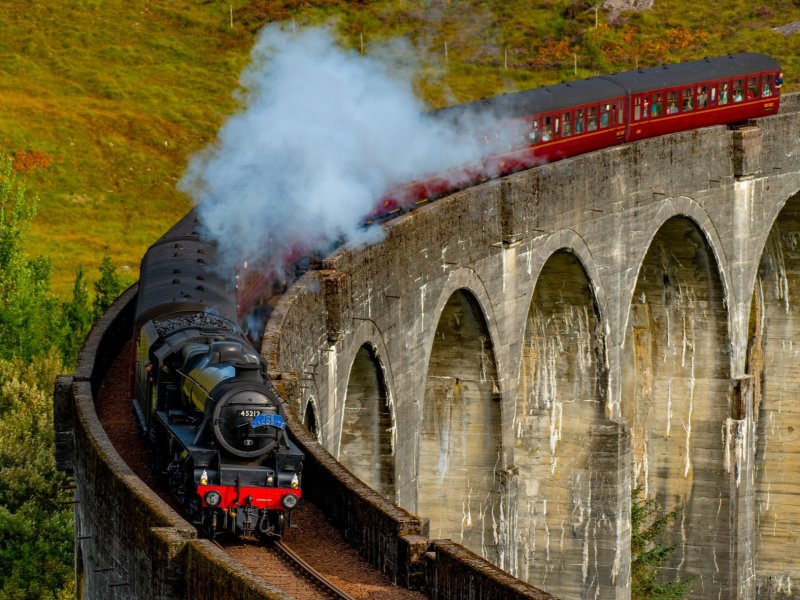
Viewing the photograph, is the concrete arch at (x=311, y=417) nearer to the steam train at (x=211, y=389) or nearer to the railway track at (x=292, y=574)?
the steam train at (x=211, y=389)

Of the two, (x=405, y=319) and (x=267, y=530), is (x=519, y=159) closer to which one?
(x=405, y=319)

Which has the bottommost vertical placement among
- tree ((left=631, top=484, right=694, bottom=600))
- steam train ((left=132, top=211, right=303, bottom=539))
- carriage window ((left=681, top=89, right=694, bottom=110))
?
tree ((left=631, top=484, right=694, bottom=600))

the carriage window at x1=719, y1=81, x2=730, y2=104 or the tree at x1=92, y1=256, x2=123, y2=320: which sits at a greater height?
the carriage window at x1=719, y1=81, x2=730, y2=104

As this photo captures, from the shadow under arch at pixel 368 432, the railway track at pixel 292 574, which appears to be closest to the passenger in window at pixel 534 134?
the shadow under arch at pixel 368 432

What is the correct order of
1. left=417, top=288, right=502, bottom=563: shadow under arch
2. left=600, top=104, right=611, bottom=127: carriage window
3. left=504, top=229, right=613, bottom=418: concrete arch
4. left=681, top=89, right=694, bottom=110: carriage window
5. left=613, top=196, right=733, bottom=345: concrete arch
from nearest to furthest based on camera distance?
left=417, top=288, right=502, bottom=563: shadow under arch → left=504, top=229, right=613, bottom=418: concrete arch → left=613, top=196, right=733, bottom=345: concrete arch → left=600, top=104, right=611, bottom=127: carriage window → left=681, top=89, right=694, bottom=110: carriage window

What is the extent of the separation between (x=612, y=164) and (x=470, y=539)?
32.1 feet

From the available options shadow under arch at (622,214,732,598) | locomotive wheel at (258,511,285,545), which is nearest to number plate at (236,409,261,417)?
locomotive wheel at (258,511,285,545)

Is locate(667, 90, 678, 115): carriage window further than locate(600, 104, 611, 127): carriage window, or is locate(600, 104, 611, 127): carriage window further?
locate(667, 90, 678, 115): carriage window

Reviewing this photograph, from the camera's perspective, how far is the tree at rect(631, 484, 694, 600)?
46.5m

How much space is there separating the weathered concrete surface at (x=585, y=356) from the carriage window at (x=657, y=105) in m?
2.45

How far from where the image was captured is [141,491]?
2014 cm

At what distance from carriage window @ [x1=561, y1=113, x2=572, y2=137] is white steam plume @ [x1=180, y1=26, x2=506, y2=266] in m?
4.16

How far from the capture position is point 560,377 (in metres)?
43.1

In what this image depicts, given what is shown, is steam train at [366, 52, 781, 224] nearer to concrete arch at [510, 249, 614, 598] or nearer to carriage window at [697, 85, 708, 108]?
carriage window at [697, 85, 708, 108]
